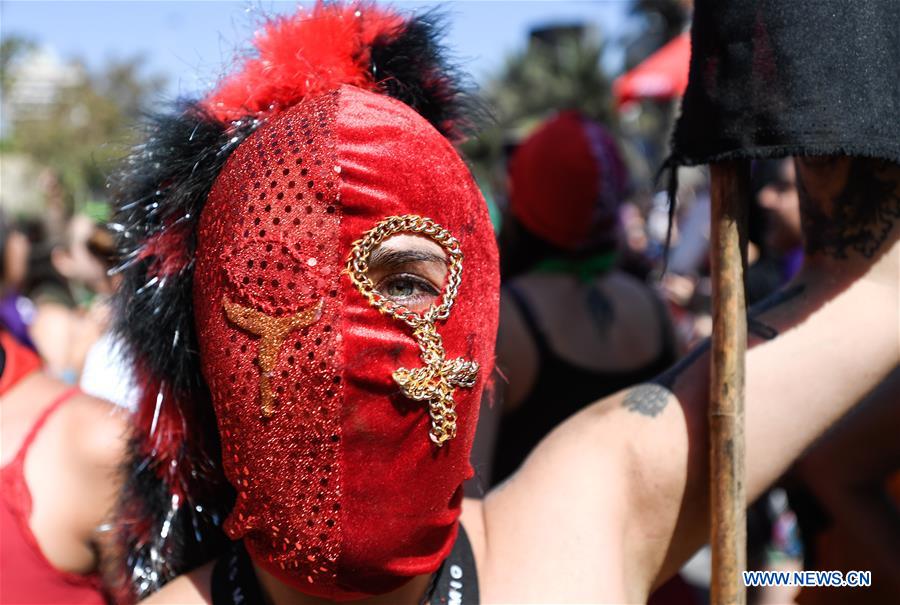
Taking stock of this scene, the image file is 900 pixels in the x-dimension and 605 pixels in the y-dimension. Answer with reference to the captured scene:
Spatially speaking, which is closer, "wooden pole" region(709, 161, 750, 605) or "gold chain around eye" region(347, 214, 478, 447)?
"gold chain around eye" region(347, 214, 478, 447)

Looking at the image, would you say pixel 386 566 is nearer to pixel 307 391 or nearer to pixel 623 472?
pixel 307 391

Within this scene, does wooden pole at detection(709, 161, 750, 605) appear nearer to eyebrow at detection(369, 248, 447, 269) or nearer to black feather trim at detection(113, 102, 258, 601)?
eyebrow at detection(369, 248, 447, 269)

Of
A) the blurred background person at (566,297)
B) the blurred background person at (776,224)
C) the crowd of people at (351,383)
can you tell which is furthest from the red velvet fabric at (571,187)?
the crowd of people at (351,383)

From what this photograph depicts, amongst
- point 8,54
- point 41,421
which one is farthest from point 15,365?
point 8,54

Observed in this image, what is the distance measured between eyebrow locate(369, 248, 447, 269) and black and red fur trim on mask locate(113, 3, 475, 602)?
0.33 meters

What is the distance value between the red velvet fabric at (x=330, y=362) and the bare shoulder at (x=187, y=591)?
18 centimetres

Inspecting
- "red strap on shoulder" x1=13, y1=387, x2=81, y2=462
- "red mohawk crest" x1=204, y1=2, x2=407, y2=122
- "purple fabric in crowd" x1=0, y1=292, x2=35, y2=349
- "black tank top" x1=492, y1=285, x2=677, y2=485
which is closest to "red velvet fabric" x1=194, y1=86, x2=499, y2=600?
"red mohawk crest" x1=204, y1=2, x2=407, y2=122

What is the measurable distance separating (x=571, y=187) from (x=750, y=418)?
1.94m

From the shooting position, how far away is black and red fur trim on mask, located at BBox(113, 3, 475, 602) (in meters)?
1.53

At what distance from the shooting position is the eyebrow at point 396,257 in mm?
1377

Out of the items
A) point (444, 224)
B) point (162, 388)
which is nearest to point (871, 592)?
point (444, 224)

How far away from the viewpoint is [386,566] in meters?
1.40

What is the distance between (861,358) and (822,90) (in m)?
0.46

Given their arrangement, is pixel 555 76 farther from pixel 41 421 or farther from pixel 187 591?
pixel 187 591
